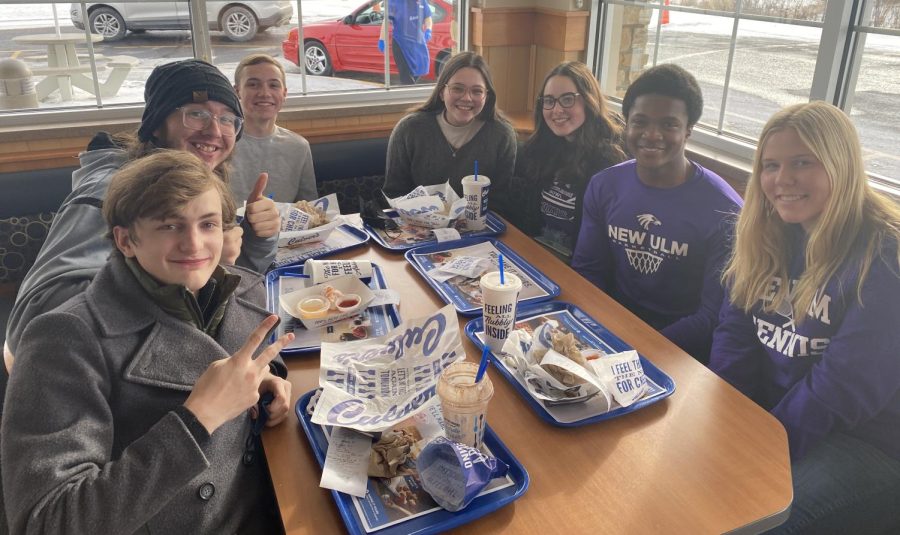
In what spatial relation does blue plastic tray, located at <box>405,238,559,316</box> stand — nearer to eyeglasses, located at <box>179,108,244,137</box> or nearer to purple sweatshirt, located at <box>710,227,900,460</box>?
purple sweatshirt, located at <box>710,227,900,460</box>

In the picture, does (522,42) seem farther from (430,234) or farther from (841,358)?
(841,358)

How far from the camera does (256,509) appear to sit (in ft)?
3.88

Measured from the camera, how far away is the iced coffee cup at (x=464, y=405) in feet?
3.49

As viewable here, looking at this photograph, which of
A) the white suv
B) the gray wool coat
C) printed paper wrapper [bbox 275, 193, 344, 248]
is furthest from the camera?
the white suv

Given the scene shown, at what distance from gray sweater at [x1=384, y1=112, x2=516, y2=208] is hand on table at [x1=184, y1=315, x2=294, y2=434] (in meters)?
1.70

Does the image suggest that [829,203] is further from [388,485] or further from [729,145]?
[729,145]

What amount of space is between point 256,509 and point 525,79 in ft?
10.3

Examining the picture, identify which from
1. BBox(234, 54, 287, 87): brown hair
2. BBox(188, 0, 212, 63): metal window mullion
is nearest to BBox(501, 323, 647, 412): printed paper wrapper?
BBox(234, 54, 287, 87): brown hair

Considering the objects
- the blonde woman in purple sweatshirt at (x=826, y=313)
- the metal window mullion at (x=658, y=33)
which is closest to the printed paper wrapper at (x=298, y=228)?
the blonde woman in purple sweatshirt at (x=826, y=313)

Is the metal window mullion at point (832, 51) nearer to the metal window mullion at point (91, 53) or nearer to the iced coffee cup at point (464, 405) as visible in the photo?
the iced coffee cup at point (464, 405)

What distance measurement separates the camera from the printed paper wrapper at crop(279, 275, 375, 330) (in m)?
1.50

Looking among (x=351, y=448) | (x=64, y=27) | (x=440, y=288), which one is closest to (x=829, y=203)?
(x=440, y=288)

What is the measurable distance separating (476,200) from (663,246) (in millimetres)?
597

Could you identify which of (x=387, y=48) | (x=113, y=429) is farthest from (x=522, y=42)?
(x=113, y=429)
